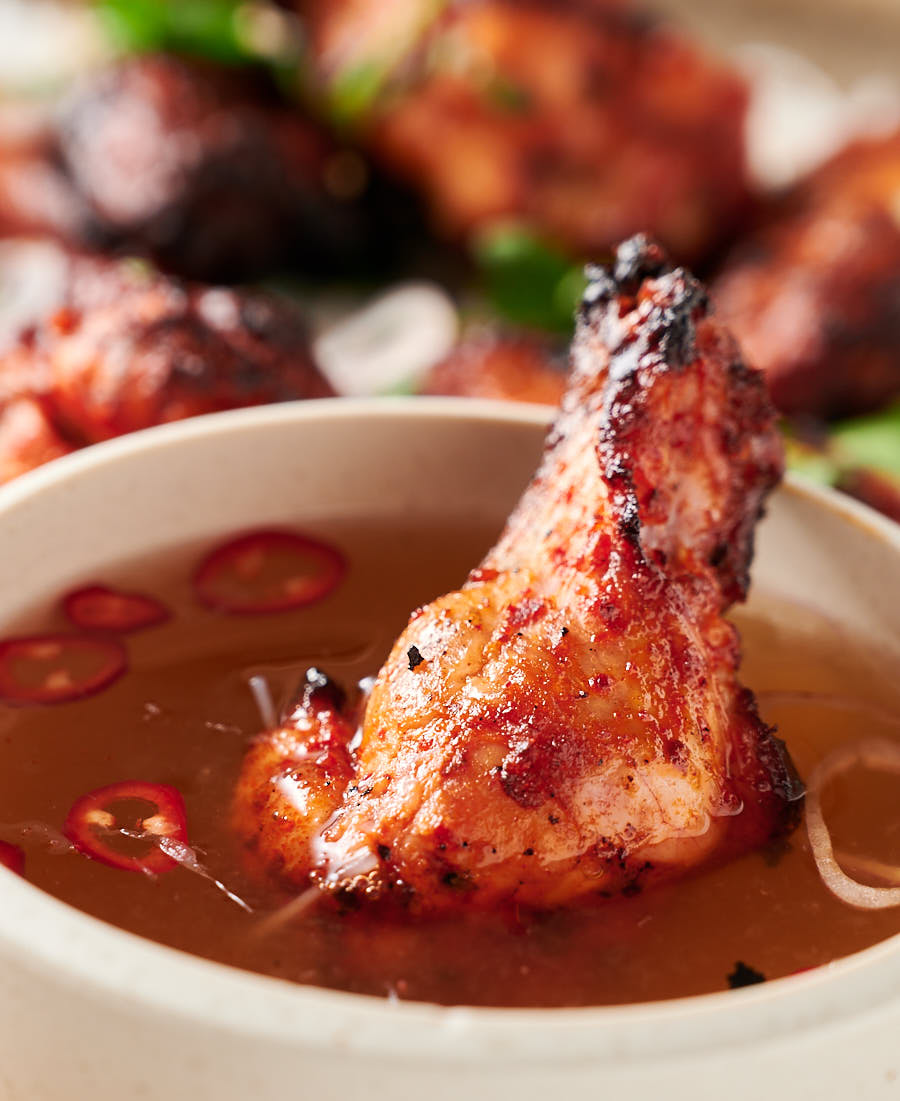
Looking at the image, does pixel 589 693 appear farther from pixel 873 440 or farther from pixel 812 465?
pixel 873 440

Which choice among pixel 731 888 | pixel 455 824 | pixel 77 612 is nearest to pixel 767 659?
pixel 731 888

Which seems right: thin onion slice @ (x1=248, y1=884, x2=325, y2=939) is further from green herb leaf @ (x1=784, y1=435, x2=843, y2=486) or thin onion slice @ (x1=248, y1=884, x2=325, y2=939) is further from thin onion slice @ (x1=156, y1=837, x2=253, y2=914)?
green herb leaf @ (x1=784, y1=435, x2=843, y2=486)

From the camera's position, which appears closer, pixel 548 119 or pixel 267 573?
pixel 267 573

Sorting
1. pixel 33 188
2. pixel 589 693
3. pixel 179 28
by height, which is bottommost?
pixel 33 188

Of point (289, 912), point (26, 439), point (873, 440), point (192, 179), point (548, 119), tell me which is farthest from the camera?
point (548, 119)

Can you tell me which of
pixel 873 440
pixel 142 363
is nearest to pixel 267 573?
pixel 142 363

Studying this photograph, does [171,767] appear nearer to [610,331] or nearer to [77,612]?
[77,612]

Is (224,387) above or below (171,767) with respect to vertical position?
above
